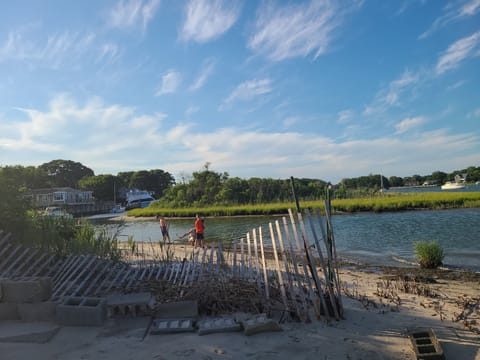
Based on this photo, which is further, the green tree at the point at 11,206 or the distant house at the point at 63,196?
the distant house at the point at 63,196

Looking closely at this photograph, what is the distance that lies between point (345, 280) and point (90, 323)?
6380 mm

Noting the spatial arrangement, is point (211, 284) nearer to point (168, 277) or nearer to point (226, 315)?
point (226, 315)

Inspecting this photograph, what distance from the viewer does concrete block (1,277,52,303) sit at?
5.18 meters

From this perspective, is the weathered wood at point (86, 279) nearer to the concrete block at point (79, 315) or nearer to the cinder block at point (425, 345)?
the concrete block at point (79, 315)

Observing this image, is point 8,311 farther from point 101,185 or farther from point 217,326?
point 101,185

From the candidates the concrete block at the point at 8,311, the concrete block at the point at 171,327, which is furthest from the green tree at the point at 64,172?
the concrete block at the point at 171,327

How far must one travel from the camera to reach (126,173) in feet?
331

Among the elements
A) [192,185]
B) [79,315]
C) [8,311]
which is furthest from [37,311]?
[192,185]

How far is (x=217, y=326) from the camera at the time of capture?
487cm

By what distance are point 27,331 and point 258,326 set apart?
306 centimetres

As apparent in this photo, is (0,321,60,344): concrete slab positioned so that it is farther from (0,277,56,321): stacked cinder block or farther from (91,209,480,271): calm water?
(91,209,480,271): calm water

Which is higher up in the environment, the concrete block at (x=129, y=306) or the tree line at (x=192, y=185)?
the tree line at (x=192, y=185)

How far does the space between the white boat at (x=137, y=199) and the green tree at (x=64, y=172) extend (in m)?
13.3

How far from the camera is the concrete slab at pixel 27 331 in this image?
15.1 feet
